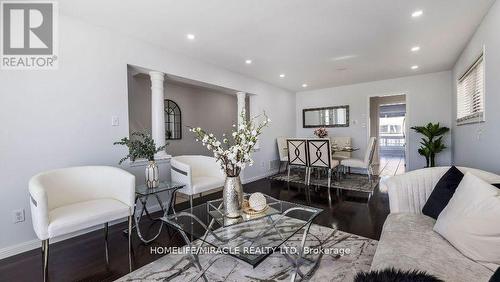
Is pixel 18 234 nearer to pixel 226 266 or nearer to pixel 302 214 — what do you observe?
pixel 226 266

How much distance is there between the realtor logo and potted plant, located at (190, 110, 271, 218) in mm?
1833

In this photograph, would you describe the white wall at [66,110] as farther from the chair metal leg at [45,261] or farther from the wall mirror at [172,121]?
the wall mirror at [172,121]

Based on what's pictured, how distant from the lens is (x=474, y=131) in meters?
2.97

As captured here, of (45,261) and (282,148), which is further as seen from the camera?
(282,148)

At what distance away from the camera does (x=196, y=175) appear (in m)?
3.20

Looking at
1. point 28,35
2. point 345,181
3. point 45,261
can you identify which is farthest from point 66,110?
point 345,181

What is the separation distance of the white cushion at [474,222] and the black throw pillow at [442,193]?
0.14 meters

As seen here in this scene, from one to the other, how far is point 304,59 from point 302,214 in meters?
2.80

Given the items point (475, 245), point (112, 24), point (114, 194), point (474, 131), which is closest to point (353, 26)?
point (474, 131)

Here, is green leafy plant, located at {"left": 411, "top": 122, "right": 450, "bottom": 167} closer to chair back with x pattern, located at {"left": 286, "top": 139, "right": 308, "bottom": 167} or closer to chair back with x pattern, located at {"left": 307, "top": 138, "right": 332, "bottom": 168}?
chair back with x pattern, located at {"left": 307, "top": 138, "right": 332, "bottom": 168}

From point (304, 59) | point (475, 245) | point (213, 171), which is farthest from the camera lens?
point (304, 59)

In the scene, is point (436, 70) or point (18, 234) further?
point (436, 70)

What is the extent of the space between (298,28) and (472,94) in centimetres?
264

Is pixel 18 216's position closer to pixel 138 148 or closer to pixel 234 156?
pixel 138 148
